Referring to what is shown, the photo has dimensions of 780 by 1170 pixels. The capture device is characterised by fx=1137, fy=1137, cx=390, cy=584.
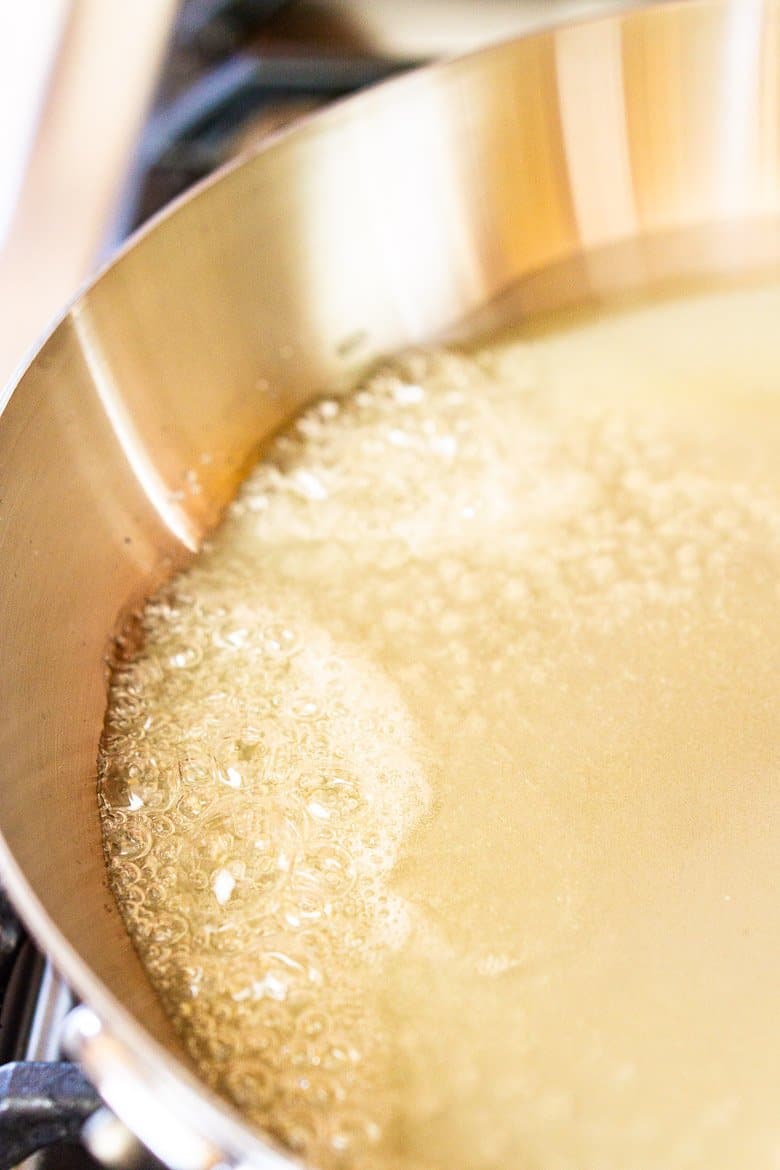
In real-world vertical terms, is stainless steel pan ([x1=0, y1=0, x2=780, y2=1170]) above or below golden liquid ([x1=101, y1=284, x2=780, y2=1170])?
above

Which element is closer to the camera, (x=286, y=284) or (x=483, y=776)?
(x=483, y=776)

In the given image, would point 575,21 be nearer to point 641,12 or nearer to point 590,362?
point 641,12

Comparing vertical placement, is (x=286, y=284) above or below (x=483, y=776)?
above

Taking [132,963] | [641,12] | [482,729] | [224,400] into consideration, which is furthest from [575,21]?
[132,963]

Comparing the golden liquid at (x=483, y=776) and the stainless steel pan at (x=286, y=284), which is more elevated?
the stainless steel pan at (x=286, y=284)
